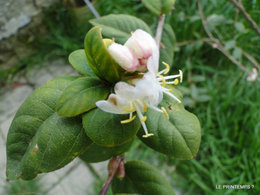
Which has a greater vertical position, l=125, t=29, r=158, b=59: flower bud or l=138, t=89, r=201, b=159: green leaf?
l=125, t=29, r=158, b=59: flower bud

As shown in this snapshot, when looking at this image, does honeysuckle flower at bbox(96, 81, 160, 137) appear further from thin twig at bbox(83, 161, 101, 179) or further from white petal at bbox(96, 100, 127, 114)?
thin twig at bbox(83, 161, 101, 179)

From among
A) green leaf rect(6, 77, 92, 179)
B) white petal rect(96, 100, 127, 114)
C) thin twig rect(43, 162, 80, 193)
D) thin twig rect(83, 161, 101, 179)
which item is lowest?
thin twig rect(83, 161, 101, 179)

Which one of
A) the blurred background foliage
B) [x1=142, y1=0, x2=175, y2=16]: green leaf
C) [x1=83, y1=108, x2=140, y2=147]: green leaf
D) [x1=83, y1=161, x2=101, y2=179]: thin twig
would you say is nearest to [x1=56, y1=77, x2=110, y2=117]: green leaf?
[x1=83, y1=108, x2=140, y2=147]: green leaf

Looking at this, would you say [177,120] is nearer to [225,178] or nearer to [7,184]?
[225,178]

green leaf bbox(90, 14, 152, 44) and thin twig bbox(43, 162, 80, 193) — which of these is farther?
thin twig bbox(43, 162, 80, 193)

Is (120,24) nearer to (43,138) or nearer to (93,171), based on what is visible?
(43,138)

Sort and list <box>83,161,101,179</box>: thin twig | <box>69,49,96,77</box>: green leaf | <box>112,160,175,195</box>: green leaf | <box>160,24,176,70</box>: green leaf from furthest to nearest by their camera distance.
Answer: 1. <box>83,161,101,179</box>: thin twig
2. <box>160,24,176,70</box>: green leaf
3. <box>112,160,175,195</box>: green leaf
4. <box>69,49,96,77</box>: green leaf
